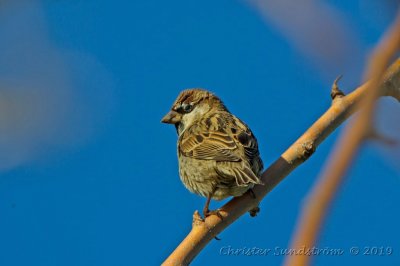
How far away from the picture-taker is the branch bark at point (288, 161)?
154 inches

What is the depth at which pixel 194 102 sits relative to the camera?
7.52 m

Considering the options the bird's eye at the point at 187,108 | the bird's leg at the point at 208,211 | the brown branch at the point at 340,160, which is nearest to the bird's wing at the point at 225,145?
the bird's leg at the point at 208,211

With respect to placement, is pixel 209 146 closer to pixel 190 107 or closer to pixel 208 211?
pixel 190 107

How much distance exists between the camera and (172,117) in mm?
7262

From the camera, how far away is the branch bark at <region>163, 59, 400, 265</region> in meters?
3.91

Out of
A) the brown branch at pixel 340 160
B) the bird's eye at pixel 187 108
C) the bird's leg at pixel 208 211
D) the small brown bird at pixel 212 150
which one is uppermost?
the bird's eye at pixel 187 108

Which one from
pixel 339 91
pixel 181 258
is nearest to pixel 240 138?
pixel 339 91

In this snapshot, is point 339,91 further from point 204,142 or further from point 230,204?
point 204,142

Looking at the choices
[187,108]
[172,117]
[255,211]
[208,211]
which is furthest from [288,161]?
[187,108]

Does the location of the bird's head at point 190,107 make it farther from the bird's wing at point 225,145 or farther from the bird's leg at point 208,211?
the bird's leg at point 208,211

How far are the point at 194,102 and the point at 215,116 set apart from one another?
503 mm

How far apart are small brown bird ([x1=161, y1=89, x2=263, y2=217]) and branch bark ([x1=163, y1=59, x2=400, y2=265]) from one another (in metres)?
0.19

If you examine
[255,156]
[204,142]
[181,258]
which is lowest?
[181,258]

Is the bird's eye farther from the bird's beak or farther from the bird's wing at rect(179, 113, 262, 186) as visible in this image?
the bird's wing at rect(179, 113, 262, 186)
